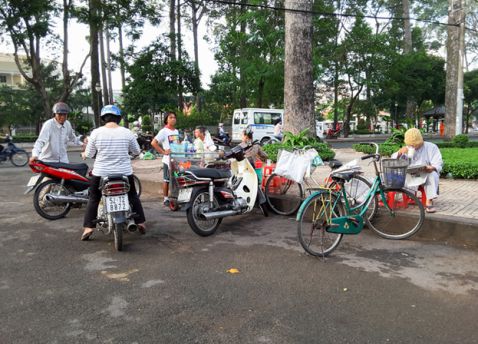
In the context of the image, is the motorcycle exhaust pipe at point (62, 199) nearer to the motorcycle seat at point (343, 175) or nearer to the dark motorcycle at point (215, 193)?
the dark motorcycle at point (215, 193)

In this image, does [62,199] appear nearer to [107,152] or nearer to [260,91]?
[107,152]

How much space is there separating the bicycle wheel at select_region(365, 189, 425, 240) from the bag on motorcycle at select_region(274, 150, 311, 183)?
108 centimetres

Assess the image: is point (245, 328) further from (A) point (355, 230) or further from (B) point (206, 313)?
(A) point (355, 230)

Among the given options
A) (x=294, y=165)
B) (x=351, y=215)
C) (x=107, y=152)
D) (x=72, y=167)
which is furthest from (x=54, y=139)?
(x=351, y=215)

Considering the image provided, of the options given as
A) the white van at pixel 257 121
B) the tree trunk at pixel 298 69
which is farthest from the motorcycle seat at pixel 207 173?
the white van at pixel 257 121

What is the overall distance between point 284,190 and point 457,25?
14.2 metres

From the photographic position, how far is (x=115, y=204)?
179 inches

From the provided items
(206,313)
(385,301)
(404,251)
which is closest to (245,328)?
(206,313)

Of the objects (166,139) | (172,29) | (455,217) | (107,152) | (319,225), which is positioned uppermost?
(172,29)

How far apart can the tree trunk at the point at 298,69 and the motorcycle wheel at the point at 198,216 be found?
5.90 metres

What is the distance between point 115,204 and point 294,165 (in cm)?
254

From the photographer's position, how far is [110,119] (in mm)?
4816

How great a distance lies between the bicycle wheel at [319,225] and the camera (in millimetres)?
4324

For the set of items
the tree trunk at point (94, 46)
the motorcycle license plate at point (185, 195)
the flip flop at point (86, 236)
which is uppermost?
the tree trunk at point (94, 46)
